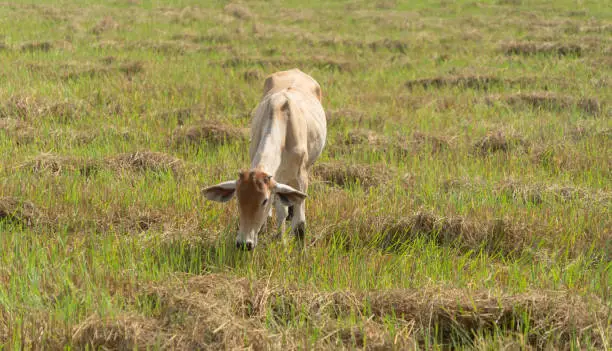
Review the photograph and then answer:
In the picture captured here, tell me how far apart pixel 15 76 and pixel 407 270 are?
7.62 meters

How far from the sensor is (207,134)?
6.63m

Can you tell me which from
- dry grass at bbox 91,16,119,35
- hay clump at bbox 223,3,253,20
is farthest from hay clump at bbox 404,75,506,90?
hay clump at bbox 223,3,253,20

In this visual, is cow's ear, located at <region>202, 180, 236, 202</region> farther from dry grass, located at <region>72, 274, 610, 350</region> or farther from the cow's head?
dry grass, located at <region>72, 274, 610, 350</region>

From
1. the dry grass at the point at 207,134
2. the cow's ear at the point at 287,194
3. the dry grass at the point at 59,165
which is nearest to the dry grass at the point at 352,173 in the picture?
the dry grass at the point at 207,134

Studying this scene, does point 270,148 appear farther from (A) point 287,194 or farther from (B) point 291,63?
(B) point 291,63

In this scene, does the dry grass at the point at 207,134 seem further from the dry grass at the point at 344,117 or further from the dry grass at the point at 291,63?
the dry grass at the point at 291,63

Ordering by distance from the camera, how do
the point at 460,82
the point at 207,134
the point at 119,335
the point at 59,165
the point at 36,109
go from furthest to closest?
the point at 460,82
the point at 36,109
the point at 207,134
the point at 59,165
the point at 119,335

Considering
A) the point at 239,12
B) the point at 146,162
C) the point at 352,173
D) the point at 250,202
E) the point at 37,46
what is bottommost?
the point at 352,173

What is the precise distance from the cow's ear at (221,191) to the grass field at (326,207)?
0.35 m

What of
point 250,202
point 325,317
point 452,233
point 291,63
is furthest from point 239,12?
point 325,317

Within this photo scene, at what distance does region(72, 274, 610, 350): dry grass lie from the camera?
110 inches

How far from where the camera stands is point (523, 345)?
2752 mm

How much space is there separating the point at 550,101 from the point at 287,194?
5.90 metres

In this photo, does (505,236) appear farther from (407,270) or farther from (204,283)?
(204,283)
